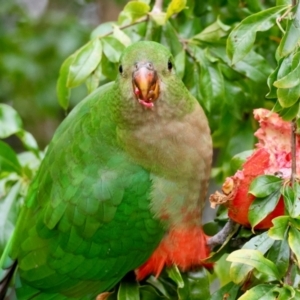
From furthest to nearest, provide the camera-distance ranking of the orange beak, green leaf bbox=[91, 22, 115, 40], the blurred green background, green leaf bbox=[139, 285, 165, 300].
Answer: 1. the blurred green background
2. green leaf bbox=[91, 22, 115, 40]
3. green leaf bbox=[139, 285, 165, 300]
4. the orange beak

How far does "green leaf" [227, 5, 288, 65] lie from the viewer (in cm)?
117

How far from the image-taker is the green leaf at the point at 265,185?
43.5 inches

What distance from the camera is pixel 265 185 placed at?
1113 mm

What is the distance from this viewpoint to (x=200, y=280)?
1.43 m

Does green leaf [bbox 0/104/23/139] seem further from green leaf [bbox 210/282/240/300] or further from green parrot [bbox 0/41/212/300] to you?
green leaf [bbox 210/282/240/300]

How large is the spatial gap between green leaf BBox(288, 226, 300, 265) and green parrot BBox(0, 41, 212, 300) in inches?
16.6

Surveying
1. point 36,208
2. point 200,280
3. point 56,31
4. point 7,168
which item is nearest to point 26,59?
point 56,31

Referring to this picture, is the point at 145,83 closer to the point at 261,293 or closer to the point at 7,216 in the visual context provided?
the point at 261,293

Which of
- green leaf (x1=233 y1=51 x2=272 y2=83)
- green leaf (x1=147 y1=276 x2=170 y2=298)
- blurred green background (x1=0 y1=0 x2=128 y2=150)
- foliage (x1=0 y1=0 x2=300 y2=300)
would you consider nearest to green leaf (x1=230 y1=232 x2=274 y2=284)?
foliage (x1=0 y1=0 x2=300 y2=300)

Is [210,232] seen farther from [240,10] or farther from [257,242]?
[240,10]

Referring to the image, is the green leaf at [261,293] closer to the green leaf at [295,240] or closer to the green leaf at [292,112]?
the green leaf at [295,240]

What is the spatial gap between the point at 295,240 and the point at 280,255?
0.26ft

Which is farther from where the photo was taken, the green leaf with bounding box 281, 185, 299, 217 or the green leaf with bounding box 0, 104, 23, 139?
the green leaf with bounding box 0, 104, 23, 139

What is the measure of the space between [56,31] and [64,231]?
1.79 m
